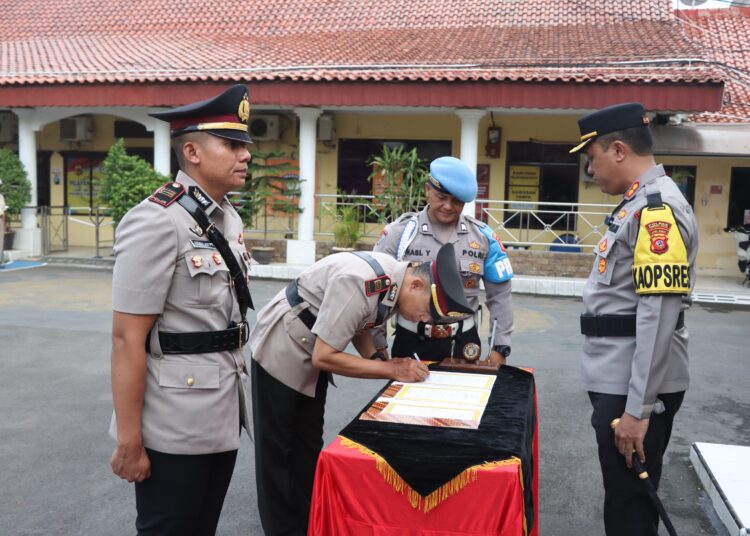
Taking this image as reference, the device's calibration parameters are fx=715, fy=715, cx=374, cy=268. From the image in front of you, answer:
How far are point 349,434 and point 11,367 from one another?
4.52 meters

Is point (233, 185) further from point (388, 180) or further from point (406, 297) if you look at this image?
point (388, 180)

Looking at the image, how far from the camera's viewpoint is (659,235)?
232 cm

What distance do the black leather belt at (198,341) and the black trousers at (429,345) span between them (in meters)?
1.37

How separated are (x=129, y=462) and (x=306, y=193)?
10527 mm

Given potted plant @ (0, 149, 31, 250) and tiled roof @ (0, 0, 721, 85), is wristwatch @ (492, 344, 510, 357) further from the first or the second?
potted plant @ (0, 149, 31, 250)

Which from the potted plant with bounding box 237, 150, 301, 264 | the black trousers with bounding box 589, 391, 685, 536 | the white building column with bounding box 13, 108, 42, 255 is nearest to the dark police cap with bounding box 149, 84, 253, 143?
the black trousers with bounding box 589, 391, 685, 536

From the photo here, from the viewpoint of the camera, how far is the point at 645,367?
2.34 m

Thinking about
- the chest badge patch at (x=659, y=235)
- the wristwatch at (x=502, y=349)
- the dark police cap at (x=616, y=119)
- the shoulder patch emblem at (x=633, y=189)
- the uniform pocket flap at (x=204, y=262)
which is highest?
the dark police cap at (x=616, y=119)

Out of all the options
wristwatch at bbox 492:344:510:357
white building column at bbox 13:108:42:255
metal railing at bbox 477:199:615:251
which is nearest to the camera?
wristwatch at bbox 492:344:510:357

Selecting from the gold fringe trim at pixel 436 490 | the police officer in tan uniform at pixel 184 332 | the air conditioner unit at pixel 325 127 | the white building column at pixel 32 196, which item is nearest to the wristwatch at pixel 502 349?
the gold fringe trim at pixel 436 490

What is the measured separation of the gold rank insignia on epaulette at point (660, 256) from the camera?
7.52 feet

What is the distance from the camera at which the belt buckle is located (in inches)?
133

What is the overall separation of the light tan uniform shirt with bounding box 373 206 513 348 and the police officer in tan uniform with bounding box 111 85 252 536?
1.37m

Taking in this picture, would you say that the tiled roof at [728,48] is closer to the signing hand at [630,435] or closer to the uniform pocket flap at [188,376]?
the signing hand at [630,435]
